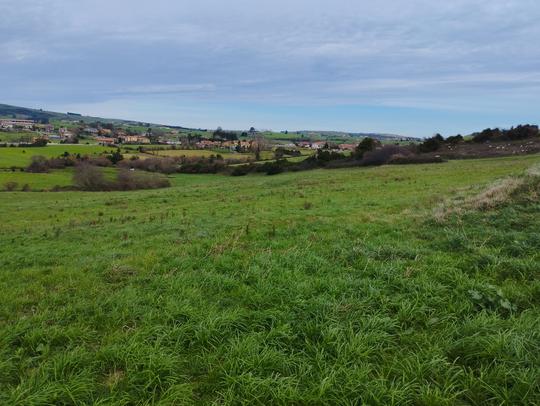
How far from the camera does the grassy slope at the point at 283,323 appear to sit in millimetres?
3240

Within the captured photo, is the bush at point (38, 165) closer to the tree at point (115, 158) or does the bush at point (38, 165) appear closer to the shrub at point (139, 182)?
the tree at point (115, 158)

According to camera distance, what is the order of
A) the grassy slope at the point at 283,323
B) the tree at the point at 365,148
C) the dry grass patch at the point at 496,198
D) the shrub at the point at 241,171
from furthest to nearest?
1. the shrub at the point at 241,171
2. the tree at the point at 365,148
3. the dry grass patch at the point at 496,198
4. the grassy slope at the point at 283,323

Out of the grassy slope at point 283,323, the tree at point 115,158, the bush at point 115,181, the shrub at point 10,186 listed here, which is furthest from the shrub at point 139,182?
the grassy slope at point 283,323

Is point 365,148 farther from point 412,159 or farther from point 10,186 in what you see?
point 10,186

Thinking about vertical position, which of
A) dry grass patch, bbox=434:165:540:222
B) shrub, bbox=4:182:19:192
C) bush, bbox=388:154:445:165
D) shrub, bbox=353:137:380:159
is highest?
shrub, bbox=353:137:380:159

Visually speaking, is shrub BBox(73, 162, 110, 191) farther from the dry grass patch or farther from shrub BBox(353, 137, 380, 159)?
the dry grass patch

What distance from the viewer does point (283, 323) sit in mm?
4332

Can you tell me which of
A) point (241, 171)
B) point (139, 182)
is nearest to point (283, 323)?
point (139, 182)

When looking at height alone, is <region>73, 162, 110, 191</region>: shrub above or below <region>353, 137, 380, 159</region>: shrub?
below

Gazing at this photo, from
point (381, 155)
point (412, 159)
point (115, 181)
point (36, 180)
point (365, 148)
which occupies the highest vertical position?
point (365, 148)

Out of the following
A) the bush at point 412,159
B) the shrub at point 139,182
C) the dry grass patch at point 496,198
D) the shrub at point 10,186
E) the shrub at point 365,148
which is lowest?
the shrub at point 10,186

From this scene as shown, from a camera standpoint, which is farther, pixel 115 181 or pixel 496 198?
pixel 115 181

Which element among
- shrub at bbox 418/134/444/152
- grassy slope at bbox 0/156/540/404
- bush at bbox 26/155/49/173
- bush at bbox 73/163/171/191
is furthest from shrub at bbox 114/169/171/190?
grassy slope at bbox 0/156/540/404

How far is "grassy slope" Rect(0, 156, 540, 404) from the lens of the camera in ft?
10.6
